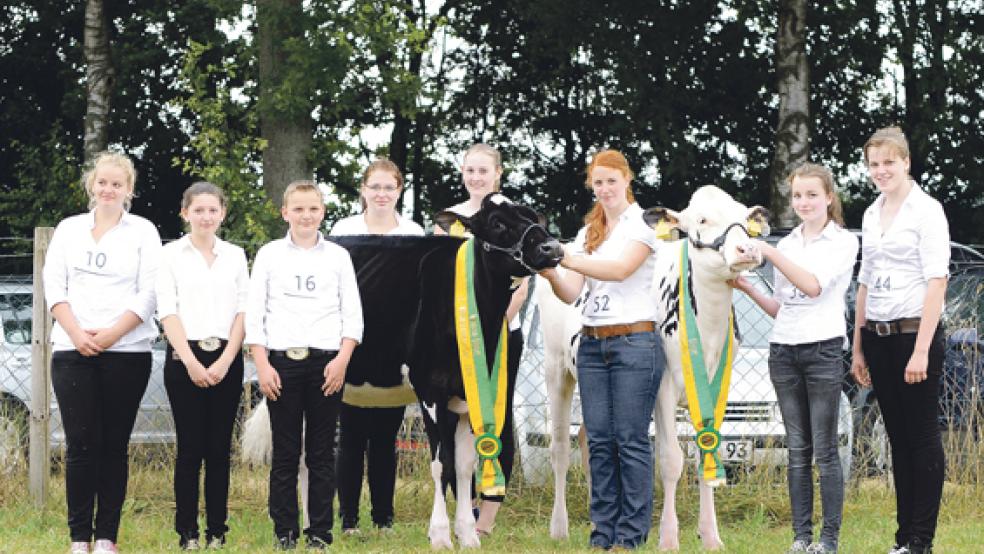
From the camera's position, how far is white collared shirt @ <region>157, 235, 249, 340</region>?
693 cm

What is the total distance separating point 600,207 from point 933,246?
68.9 inches

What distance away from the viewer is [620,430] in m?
6.97

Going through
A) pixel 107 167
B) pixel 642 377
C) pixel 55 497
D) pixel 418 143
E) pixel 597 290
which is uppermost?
pixel 418 143

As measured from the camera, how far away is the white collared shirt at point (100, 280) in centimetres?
678

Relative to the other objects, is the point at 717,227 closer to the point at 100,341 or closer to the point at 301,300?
the point at 301,300

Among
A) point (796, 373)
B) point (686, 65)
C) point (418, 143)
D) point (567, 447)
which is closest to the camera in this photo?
point (796, 373)

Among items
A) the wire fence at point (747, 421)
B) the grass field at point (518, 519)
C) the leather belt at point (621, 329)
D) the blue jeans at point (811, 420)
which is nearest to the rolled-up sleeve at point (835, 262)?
the blue jeans at point (811, 420)

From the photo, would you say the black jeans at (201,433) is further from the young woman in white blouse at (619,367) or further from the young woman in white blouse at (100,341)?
the young woman in white blouse at (619,367)

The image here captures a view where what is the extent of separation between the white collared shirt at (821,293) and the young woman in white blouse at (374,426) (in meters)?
2.16

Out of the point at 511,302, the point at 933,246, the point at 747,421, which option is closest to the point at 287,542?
the point at 511,302

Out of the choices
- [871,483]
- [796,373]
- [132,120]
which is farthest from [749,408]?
[132,120]

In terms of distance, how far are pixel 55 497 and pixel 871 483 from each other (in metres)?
5.46

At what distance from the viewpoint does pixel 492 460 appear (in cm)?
705

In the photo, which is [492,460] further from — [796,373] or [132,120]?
[132,120]
